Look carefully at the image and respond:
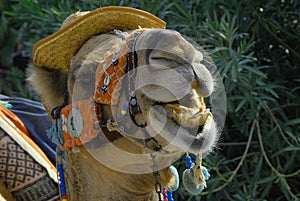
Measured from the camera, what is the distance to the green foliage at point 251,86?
9.42ft

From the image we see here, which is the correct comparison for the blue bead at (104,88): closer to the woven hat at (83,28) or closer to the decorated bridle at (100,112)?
the decorated bridle at (100,112)

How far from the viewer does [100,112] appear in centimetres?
172

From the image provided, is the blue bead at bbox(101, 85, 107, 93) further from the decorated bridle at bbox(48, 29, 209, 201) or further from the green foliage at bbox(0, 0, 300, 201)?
the green foliage at bbox(0, 0, 300, 201)

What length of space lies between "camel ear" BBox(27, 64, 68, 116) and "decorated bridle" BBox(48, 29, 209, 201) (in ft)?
0.17

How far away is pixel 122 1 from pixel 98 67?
1.44 m

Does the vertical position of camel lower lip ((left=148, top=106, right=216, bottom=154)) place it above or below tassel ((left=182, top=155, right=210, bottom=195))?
above

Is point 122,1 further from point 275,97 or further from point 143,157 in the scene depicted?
point 143,157

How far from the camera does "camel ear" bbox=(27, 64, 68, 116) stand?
1.91 meters

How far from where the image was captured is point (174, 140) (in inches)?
60.1

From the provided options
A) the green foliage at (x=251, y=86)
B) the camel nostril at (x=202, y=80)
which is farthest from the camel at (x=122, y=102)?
the green foliage at (x=251, y=86)

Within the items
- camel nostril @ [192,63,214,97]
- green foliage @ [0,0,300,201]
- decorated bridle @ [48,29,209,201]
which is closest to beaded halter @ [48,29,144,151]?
decorated bridle @ [48,29,209,201]

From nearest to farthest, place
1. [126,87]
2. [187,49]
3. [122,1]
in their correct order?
1. [187,49]
2. [126,87]
3. [122,1]

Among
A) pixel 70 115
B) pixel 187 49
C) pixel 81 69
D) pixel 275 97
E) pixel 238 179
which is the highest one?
pixel 187 49

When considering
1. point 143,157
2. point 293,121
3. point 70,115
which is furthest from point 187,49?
point 293,121
